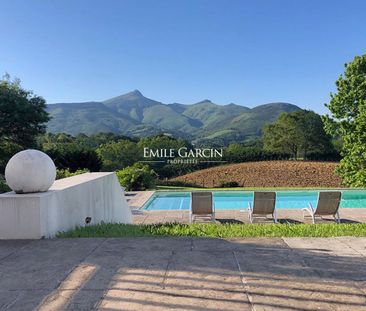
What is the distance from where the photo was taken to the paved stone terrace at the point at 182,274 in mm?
2262

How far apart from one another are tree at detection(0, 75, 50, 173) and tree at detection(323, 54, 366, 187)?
51.3 ft

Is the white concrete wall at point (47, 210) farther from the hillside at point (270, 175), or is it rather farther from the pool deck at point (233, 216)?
the hillside at point (270, 175)

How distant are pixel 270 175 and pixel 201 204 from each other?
21.0m

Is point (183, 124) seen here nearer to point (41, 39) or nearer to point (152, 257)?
point (41, 39)

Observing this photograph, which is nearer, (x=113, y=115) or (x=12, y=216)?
(x=12, y=216)

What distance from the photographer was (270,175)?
93.2 ft

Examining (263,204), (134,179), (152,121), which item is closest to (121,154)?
(134,179)

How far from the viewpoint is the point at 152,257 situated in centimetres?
328

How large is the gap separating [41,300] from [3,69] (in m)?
24.1

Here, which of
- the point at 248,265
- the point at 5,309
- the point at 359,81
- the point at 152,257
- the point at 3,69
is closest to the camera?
the point at 5,309

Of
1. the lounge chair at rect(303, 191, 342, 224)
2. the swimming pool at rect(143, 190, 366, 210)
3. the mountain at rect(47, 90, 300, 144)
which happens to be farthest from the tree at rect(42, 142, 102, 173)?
the mountain at rect(47, 90, 300, 144)

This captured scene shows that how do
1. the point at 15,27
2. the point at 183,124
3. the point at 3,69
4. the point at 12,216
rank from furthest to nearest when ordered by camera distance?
1. the point at 183,124
2. the point at 3,69
3. the point at 15,27
4. the point at 12,216

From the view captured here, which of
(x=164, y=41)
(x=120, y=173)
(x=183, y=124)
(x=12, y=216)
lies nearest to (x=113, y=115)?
(x=183, y=124)

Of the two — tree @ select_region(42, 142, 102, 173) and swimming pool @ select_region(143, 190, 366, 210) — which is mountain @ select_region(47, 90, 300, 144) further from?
swimming pool @ select_region(143, 190, 366, 210)
